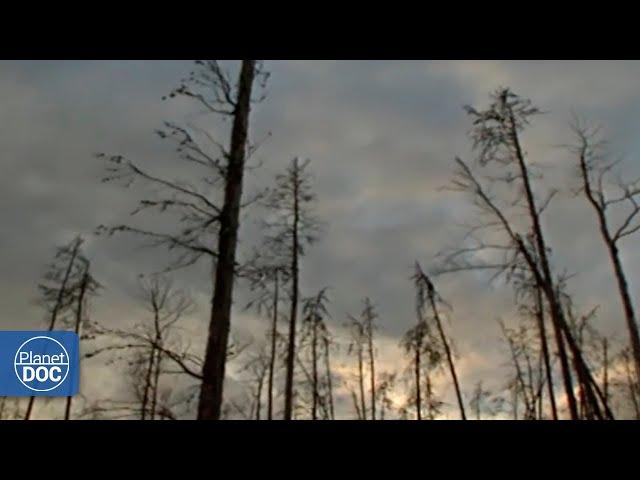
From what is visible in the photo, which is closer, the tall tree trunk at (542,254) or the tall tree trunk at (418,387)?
the tall tree trunk at (542,254)

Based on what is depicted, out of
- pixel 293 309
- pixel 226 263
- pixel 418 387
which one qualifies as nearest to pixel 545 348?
pixel 418 387

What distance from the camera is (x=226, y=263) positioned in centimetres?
684

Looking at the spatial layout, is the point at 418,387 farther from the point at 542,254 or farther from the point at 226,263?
the point at 226,263

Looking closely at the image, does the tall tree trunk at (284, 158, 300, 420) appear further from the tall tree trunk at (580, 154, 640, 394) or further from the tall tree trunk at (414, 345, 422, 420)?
the tall tree trunk at (580, 154, 640, 394)

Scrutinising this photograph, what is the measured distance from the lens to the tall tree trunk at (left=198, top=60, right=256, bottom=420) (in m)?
6.30

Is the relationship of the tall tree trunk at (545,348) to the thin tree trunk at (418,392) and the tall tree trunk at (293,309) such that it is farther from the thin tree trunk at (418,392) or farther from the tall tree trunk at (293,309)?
the tall tree trunk at (293,309)

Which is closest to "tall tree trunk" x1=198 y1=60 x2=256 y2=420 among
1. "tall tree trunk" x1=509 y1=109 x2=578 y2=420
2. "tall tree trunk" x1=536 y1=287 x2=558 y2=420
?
"tall tree trunk" x1=509 y1=109 x2=578 y2=420

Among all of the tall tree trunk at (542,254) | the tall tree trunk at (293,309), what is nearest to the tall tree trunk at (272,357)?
the tall tree trunk at (293,309)

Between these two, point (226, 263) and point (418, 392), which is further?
point (418, 392)

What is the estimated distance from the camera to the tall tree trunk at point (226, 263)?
20.7 feet
